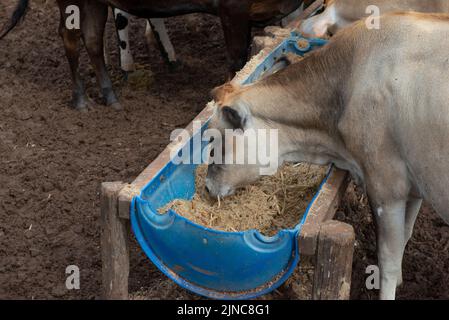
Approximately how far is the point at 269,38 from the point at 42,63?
9.12 ft

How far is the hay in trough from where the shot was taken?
4.06 m

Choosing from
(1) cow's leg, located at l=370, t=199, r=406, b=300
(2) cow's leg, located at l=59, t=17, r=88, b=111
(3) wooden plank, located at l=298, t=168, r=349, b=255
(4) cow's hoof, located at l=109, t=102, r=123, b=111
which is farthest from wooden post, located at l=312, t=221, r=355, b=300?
(2) cow's leg, located at l=59, t=17, r=88, b=111

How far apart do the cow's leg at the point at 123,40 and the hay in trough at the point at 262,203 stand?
3.08m

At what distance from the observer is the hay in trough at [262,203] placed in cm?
406

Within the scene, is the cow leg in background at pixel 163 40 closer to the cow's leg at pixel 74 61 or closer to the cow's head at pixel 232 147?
the cow's leg at pixel 74 61

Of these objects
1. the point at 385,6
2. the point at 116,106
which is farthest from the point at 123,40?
the point at 385,6

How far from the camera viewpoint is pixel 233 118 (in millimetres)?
3963

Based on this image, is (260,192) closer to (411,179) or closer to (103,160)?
(411,179)

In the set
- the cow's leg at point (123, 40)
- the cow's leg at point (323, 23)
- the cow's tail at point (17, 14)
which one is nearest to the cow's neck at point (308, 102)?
the cow's leg at point (323, 23)

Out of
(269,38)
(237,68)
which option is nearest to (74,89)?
(237,68)

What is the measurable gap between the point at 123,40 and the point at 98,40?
0.61m

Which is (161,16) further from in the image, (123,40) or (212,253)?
(212,253)

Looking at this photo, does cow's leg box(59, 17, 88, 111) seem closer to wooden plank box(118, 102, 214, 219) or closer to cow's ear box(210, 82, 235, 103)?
wooden plank box(118, 102, 214, 219)

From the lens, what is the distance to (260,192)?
4.36m
